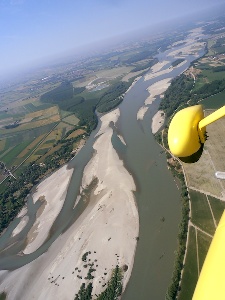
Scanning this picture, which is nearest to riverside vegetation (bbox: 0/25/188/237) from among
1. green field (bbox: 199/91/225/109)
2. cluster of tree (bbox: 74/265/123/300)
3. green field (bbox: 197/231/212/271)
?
cluster of tree (bbox: 74/265/123/300)

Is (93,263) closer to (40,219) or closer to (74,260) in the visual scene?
(74,260)

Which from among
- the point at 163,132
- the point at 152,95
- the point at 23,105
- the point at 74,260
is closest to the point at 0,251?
the point at 74,260

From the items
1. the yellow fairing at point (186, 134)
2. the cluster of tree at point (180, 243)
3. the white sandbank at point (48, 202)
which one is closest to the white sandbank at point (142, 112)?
the white sandbank at point (48, 202)

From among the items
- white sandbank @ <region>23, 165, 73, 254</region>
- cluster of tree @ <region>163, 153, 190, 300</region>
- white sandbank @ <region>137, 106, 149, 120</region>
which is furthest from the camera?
white sandbank @ <region>137, 106, 149, 120</region>

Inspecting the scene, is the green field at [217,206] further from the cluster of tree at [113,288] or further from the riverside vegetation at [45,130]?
the riverside vegetation at [45,130]

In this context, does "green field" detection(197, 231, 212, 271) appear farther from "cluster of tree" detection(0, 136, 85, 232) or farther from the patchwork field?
"cluster of tree" detection(0, 136, 85, 232)

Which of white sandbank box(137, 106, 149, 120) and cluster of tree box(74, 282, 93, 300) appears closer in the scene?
cluster of tree box(74, 282, 93, 300)
